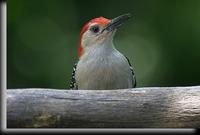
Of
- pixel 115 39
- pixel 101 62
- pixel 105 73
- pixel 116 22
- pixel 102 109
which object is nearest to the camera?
pixel 102 109

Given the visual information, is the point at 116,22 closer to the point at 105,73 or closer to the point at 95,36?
the point at 95,36

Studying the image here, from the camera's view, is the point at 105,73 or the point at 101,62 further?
the point at 101,62

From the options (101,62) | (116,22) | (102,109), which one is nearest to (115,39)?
(116,22)

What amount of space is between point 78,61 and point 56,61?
766 mm

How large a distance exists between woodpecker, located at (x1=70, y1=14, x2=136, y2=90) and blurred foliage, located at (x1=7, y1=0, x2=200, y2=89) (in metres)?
0.52

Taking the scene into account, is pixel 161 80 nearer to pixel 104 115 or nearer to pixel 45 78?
pixel 45 78

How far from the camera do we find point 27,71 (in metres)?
6.15

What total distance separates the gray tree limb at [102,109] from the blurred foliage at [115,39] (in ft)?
5.72

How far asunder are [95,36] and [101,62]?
370 millimetres

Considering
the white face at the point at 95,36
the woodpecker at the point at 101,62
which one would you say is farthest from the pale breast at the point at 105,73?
the white face at the point at 95,36

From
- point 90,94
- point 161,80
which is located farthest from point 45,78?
point 90,94

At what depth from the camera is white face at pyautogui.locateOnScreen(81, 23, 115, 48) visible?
5496 millimetres

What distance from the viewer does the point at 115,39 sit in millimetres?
6359

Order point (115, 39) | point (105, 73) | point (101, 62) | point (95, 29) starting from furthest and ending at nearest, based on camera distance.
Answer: point (115, 39) → point (95, 29) → point (101, 62) → point (105, 73)
